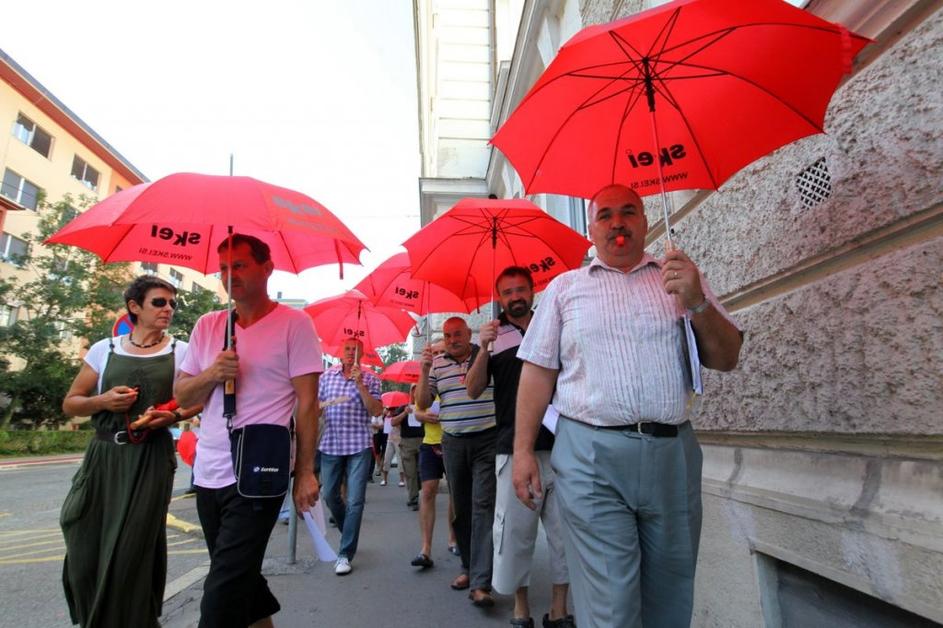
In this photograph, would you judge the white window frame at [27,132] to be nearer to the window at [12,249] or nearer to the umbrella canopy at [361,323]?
the window at [12,249]

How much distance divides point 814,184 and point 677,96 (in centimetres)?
73

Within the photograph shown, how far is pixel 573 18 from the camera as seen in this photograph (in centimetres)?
640

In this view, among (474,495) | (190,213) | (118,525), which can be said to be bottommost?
(474,495)

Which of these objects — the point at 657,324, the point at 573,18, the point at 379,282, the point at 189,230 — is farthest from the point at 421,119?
the point at 657,324

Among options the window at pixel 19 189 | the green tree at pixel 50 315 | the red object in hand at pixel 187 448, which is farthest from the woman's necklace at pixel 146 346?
the window at pixel 19 189

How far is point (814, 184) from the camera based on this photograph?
244cm

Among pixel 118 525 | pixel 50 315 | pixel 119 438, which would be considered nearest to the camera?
pixel 118 525

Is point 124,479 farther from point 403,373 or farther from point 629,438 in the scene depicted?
point 403,373

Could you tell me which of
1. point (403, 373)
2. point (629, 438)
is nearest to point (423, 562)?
point (629, 438)

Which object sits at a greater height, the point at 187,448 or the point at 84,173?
the point at 84,173

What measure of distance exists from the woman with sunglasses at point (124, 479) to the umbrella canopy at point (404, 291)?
2298 mm

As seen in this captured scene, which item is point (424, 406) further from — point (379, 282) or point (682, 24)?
point (682, 24)

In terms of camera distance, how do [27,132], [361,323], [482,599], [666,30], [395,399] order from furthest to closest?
[27,132] → [395,399] → [361,323] → [482,599] → [666,30]

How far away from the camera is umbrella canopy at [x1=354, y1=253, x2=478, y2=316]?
213 inches
